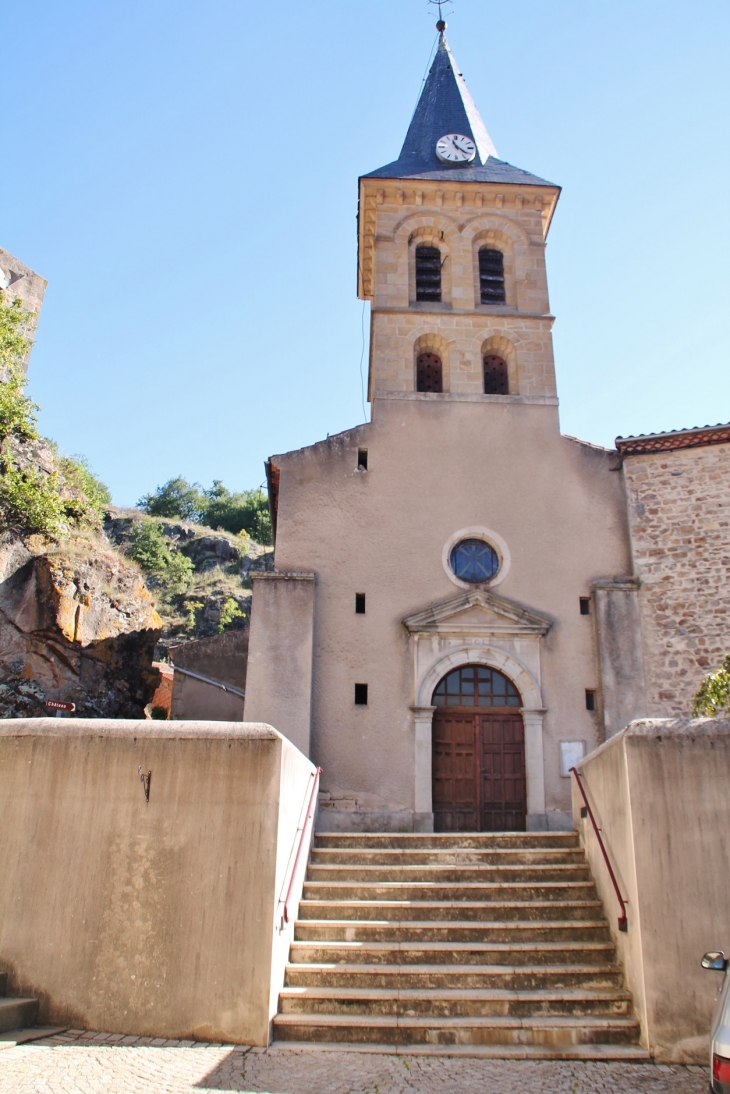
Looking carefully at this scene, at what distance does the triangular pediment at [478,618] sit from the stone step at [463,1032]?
643cm

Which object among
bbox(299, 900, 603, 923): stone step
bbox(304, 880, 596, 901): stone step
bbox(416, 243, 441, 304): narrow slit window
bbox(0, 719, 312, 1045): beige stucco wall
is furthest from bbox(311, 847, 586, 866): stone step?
bbox(416, 243, 441, 304): narrow slit window

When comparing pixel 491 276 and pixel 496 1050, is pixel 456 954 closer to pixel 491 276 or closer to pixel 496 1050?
pixel 496 1050

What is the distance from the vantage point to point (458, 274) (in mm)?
15273

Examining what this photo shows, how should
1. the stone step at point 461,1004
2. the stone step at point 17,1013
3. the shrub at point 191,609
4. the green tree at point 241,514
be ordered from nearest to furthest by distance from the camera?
the stone step at point 17,1013 → the stone step at point 461,1004 → the shrub at point 191,609 → the green tree at point 241,514

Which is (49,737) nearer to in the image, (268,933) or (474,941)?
(268,933)

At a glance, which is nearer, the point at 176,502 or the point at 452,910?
the point at 452,910

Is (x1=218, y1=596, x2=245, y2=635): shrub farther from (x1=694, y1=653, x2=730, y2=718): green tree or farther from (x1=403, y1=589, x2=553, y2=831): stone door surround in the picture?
(x1=694, y1=653, x2=730, y2=718): green tree

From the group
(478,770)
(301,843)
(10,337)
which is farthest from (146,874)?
(10,337)

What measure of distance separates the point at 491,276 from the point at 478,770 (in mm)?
9254

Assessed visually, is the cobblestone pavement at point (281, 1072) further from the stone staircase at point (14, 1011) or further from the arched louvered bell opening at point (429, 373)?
the arched louvered bell opening at point (429, 373)

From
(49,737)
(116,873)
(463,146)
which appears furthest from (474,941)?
(463,146)

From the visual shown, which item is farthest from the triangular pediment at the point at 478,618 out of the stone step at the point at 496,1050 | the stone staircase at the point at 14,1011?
the stone staircase at the point at 14,1011

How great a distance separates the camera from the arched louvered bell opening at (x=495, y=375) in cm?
1502

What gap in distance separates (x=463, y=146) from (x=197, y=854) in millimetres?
15046
